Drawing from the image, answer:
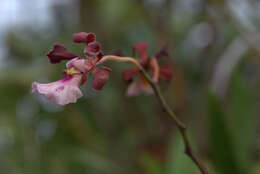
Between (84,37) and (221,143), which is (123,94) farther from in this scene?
(84,37)

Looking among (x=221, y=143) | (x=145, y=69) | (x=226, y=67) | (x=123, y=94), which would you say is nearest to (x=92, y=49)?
(x=145, y=69)

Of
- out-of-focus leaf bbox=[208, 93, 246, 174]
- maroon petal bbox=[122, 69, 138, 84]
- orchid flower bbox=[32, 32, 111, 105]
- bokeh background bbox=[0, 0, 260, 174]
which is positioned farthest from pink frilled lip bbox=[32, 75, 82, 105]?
bokeh background bbox=[0, 0, 260, 174]

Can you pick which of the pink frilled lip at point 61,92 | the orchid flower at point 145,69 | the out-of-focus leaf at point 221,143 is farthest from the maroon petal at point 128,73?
the out-of-focus leaf at point 221,143

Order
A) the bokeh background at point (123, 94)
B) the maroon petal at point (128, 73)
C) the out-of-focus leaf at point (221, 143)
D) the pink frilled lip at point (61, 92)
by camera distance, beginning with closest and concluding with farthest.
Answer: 1. the pink frilled lip at point (61, 92)
2. the maroon petal at point (128, 73)
3. the out-of-focus leaf at point (221, 143)
4. the bokeh background at point (123, 94)

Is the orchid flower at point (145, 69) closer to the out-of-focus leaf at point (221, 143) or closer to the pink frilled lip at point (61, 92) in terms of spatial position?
the pink frilled lip at point (61, 92)

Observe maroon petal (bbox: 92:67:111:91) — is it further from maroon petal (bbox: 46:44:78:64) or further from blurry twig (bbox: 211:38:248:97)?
blurry twig (bbox: 211:38:248:97)
